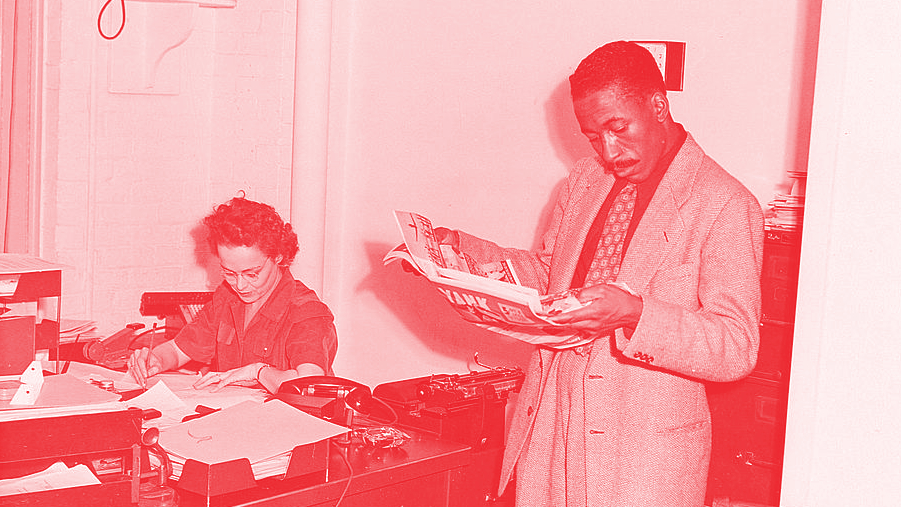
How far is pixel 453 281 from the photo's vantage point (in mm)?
2053

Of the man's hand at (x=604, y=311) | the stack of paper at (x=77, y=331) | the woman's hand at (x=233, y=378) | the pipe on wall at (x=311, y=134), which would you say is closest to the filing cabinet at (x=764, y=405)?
the man's hand at (x=604, y=311)

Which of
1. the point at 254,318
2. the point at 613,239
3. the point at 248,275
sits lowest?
the point at 254,318

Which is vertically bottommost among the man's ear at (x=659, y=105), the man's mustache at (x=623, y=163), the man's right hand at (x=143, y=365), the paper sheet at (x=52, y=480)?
the man's right hand at (x=143, y=365)

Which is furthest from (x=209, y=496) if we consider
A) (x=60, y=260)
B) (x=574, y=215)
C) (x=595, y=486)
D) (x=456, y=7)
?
(x=456, y=7)

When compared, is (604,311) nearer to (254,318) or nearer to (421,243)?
(421,243)

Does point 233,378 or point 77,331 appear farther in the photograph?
point 77,331

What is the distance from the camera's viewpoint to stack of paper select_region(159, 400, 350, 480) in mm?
2029

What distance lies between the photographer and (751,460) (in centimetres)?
277

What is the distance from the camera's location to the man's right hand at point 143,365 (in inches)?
113

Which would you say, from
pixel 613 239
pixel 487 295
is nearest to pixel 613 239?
pixel 613 239

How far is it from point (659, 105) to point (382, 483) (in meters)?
0.97

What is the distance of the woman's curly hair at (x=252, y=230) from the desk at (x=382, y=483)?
0.80 metres

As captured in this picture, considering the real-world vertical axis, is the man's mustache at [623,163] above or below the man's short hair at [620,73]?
below

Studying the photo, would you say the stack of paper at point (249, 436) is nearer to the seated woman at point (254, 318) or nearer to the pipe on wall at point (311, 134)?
the seated woman at point (254, 318)
